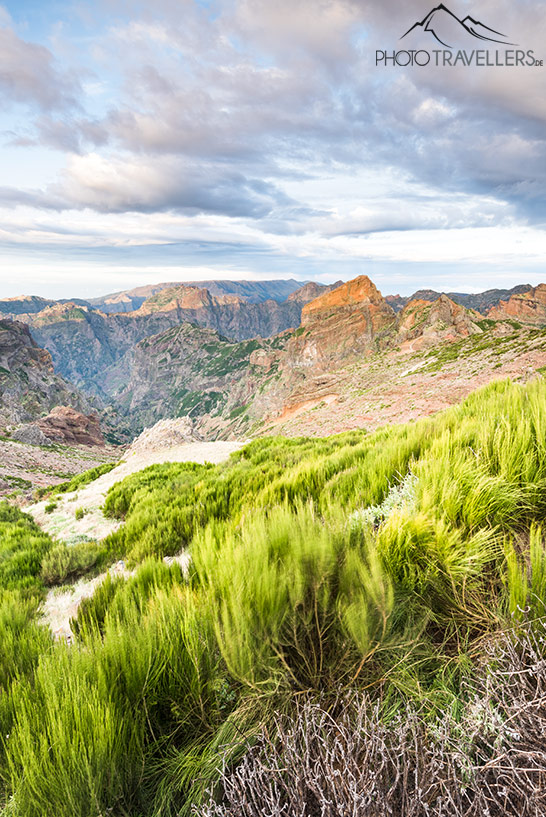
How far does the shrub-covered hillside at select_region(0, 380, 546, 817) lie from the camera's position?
3.10ft

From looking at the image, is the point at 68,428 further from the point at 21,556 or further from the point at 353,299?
the point at 353,299

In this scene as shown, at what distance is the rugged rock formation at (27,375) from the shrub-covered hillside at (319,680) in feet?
465

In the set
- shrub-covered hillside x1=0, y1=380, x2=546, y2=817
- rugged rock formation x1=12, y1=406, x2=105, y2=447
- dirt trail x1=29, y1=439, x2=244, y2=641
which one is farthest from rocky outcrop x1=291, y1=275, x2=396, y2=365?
shrub-covered hillside x1=0, y1=380, x2=546, y2=817

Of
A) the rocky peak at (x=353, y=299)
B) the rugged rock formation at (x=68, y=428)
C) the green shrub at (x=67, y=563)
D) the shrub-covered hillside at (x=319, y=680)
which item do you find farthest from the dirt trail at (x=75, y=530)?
the rocky peak at (x=353, y=299)

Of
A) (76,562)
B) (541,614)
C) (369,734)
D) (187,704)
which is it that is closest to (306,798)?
(369,734)

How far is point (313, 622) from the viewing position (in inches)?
61.4

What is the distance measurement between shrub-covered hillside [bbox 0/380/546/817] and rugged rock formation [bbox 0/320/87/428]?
142m

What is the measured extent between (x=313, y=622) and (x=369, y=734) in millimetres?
516

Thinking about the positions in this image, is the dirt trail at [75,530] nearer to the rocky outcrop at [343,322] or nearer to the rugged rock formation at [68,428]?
the rugged rock formation at [68,428]

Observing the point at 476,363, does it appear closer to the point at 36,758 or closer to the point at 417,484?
the point at 417,484

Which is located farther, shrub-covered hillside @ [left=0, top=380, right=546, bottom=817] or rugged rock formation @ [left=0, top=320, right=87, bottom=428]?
rugged rock formation @ [left=0, top=320, right=87, bottom=428]

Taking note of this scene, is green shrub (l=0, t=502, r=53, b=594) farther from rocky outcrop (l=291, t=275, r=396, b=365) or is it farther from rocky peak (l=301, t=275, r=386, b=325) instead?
rocky peak (l=301, t=275, r=386, b=325)

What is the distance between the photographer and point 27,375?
146625 millimetres

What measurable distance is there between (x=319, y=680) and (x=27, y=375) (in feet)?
578
